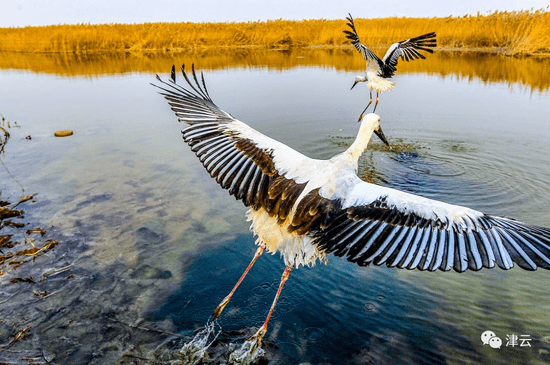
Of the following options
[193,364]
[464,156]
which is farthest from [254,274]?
[464,156]

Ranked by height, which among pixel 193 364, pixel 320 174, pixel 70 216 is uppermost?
pixel 320 174

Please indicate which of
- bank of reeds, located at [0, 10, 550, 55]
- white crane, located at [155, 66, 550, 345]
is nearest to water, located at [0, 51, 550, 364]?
white crane, located at [155, 66, 550, 345]

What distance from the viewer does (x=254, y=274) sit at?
3.57 m

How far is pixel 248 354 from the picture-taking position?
2.73m

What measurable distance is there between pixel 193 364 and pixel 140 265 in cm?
138

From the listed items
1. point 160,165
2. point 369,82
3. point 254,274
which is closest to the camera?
point 254,274

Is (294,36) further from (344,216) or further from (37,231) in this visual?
(344,216)

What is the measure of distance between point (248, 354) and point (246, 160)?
1.51 meters

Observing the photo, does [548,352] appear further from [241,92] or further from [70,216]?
[241,92]

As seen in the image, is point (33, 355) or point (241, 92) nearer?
point (33, 355)

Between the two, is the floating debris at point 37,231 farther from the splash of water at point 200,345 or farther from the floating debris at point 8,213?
the splash of water at point 200,345

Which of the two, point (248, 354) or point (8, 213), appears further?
point (8, 213)

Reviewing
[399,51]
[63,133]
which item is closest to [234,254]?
[63,133]

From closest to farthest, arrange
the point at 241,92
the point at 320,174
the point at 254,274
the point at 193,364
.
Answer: the point at 193,364, the point at 320,174, the point at 254,274, the point at 241,92
